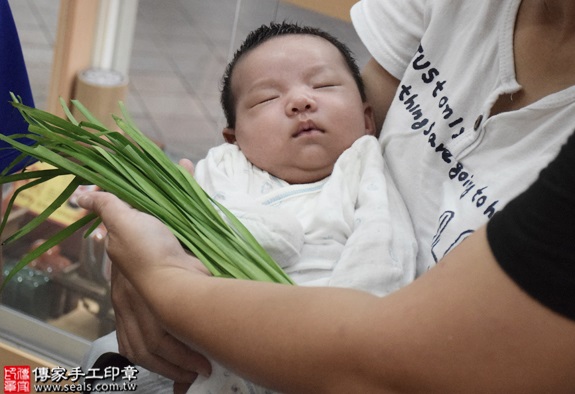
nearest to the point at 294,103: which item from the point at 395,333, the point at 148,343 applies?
the point at 148,343

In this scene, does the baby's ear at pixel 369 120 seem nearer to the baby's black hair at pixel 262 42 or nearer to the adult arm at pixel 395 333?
the baby's black hair at pixel 262 42

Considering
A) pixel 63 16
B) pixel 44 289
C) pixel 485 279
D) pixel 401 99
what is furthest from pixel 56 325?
pixel 485 279

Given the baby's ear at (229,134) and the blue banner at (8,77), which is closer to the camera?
the baby's ear at (229,134)

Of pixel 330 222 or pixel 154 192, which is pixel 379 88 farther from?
pixel 154 192

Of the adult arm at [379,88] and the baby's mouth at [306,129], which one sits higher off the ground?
the adult arm at [379,88]

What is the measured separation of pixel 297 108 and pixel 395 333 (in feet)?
2.39

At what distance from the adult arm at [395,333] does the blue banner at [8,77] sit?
100 centimetres

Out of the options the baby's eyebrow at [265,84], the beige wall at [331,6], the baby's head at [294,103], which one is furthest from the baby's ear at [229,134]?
the beige wall at [331,6]

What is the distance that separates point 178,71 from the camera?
3.52 metres

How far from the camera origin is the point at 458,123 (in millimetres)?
1288

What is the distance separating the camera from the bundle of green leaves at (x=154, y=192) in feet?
3.90

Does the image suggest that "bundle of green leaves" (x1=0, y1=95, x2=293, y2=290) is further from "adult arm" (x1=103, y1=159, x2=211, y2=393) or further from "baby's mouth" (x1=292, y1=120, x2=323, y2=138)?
"baby's mouth" (x1=292, y1=120, x2=323, y2=138)

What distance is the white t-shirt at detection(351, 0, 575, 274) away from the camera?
1146 mm

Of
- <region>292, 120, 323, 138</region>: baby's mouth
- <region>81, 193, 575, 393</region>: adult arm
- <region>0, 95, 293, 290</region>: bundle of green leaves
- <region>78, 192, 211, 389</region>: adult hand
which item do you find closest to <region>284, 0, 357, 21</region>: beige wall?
<region>292, 120, 323, 138</region>: baby's mouth
